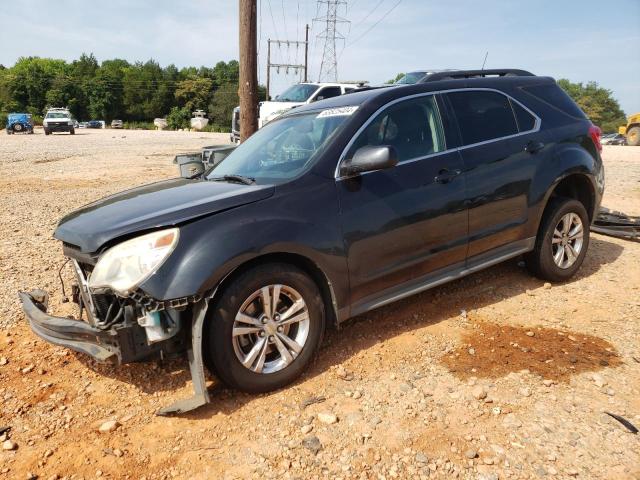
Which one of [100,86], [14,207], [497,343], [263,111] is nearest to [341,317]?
[497,343]

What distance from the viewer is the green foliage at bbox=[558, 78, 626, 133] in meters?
91.4

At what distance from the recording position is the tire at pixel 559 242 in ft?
14.4

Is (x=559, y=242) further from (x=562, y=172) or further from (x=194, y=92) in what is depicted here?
(x=194, y=92)

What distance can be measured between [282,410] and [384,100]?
226 centimetres

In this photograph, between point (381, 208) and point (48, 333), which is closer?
point (48, 333)

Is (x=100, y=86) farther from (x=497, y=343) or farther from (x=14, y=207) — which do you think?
(x=497, y=343)

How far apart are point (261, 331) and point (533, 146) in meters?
2.88

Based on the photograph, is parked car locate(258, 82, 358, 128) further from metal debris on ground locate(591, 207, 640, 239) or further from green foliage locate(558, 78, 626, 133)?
green foliage locate(558, 78, 626, 133)

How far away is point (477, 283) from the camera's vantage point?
4.71 meters

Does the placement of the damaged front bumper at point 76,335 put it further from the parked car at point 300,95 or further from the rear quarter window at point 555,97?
the parked car at point 300,95

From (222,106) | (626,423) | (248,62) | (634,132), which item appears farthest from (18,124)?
(222,106)

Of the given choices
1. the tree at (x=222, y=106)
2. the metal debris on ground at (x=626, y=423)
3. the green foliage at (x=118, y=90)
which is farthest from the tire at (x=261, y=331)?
the tree at (x=222, y=106)

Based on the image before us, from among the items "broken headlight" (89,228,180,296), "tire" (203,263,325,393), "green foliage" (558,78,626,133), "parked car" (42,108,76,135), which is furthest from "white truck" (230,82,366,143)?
"green foliage" (558,78,626,133)

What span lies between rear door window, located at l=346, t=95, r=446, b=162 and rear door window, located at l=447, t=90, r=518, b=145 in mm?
242
